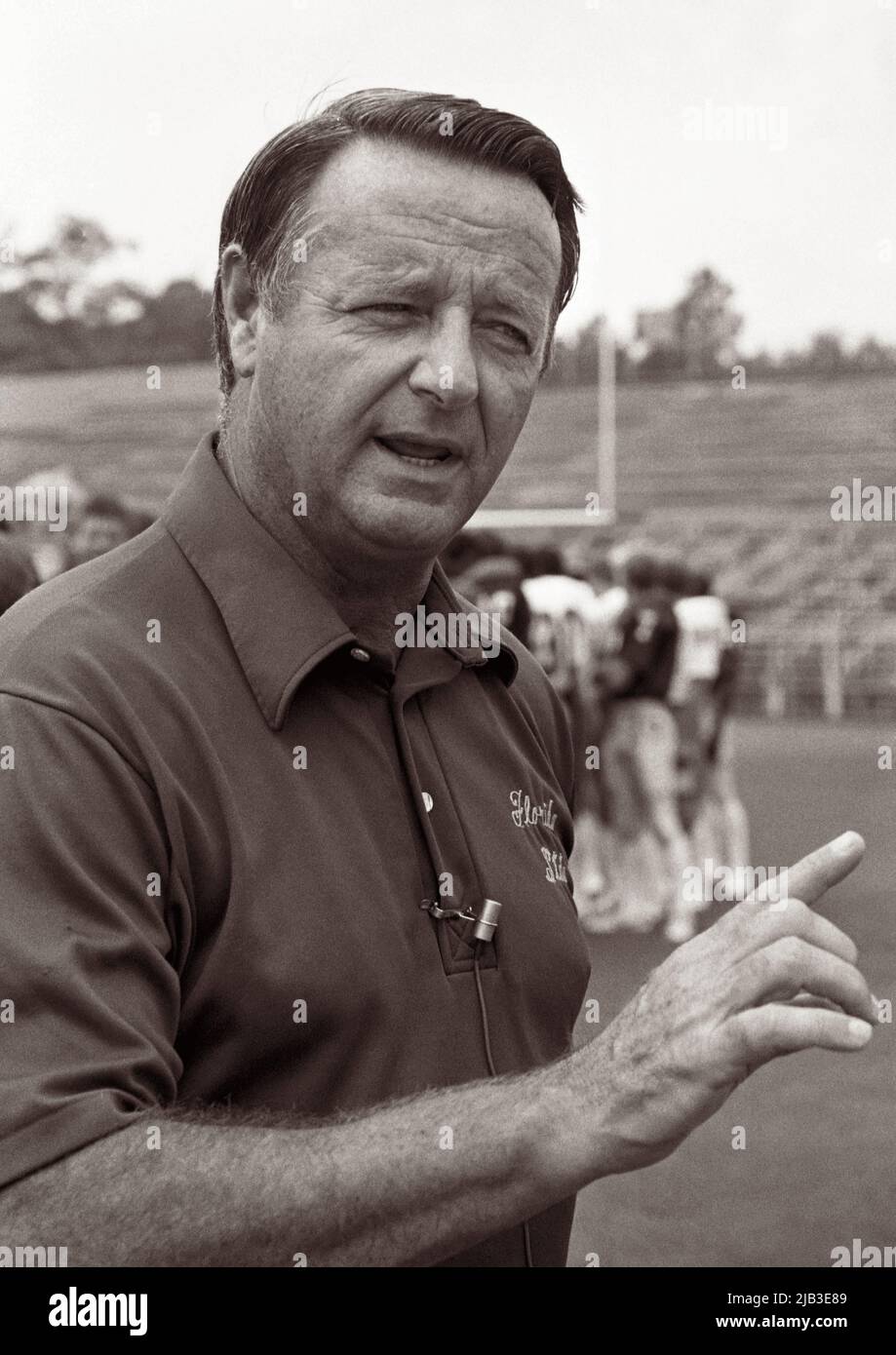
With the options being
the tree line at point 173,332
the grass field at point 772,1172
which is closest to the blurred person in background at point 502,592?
the grass field at point 772,1172

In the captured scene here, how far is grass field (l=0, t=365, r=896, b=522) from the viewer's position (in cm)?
3073

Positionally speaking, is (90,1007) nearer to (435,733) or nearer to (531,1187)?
(531,1187)

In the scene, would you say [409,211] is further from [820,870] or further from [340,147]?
[820,870]

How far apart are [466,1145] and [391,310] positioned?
2.51ft

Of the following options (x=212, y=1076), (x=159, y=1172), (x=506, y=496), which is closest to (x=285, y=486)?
(x=212, y=1076)

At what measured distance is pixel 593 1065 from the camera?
144 centimetres

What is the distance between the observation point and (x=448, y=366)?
1.67 meters

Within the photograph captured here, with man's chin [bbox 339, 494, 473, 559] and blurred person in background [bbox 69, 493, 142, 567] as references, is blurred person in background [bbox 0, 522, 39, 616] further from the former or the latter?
blurred person in background [bbox 69, 493, 142, 567]

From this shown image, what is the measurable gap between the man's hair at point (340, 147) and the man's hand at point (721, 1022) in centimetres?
77

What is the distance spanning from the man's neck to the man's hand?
Answer: 1.57 feet

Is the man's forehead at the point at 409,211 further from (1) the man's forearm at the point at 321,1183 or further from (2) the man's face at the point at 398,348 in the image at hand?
(1) the man's forearm at the point at 321,1183

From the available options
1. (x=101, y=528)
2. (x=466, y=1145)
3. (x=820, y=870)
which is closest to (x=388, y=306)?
(x=820, y=870)

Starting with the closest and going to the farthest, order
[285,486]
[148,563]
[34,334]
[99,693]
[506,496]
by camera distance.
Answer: [99,693] → [148,563] → [285,486] → [506,496] → [34,334]
